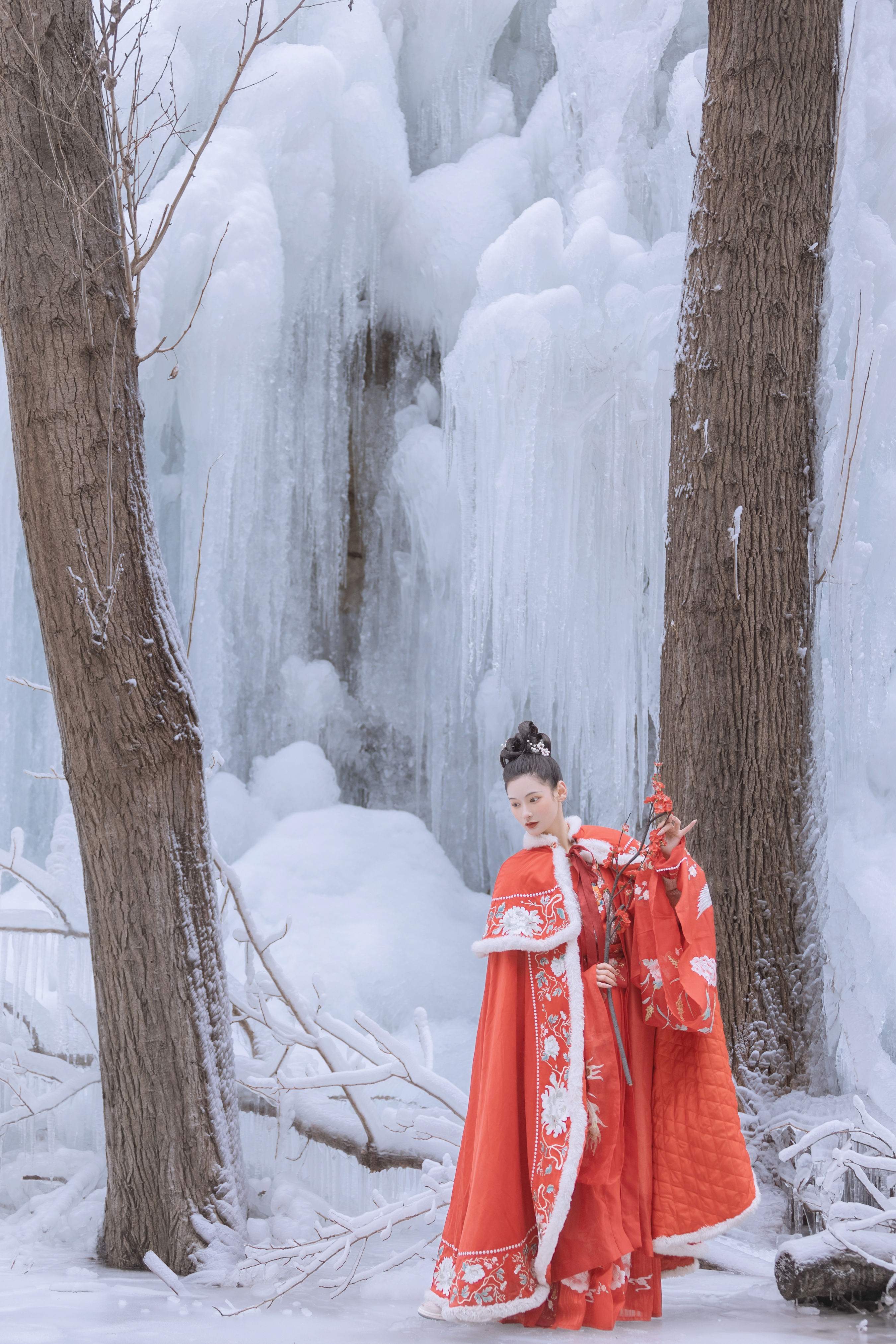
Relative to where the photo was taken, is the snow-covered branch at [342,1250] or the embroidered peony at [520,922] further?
the snow-covered branch at [342,1250]

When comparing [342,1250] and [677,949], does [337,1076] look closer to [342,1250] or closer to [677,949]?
[342,1250]

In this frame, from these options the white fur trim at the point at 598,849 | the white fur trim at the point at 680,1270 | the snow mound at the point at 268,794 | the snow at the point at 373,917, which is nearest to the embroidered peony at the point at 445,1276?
the white fur trim at the point at 680,1270

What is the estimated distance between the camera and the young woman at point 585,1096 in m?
1.93

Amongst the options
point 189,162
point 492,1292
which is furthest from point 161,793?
point 189,162

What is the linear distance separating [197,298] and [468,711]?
8.98 feet

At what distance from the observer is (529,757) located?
81.7 inches

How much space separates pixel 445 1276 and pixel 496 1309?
4.4 inches

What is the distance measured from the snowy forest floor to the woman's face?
34.6 inches

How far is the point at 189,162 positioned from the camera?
5410 millimetres

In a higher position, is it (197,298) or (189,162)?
(189,162)

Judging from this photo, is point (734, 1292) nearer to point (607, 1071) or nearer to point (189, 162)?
point (607, 1071)

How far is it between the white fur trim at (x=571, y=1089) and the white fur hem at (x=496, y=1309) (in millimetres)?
25

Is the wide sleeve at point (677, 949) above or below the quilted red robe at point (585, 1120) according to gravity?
above

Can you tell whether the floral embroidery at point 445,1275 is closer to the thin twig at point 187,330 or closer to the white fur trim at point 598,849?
the white fur trim at point 598,849
